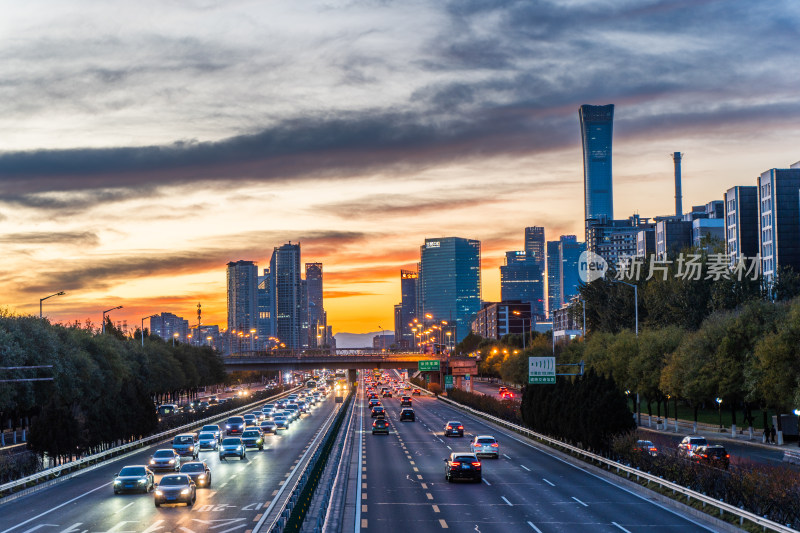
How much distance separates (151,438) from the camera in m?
71.2

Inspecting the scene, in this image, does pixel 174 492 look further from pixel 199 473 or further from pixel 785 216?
pixel 785 216

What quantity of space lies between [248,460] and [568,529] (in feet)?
103

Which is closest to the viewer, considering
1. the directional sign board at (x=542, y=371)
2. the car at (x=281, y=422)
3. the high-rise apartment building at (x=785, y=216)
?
the directional sign board at (x=542, y=371)

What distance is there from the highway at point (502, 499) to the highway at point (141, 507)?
14.9 ft

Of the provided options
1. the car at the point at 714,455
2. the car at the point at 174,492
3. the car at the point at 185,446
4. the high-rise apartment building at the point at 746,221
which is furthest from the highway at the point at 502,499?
the high-rise apartment building at the point at 746,221

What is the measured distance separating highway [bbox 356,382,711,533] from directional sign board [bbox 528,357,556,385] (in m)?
8.84

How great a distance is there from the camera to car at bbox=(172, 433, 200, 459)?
2304 inches

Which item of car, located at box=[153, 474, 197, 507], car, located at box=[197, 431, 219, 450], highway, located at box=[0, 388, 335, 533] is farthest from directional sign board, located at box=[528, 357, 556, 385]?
car, located at box=[153, 474, 197, 507]

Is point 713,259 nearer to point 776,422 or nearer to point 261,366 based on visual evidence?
point 776,422

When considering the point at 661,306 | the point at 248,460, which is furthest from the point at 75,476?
the point at 661,306

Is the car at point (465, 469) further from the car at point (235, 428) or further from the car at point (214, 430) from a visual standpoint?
the car at point (235, 428)

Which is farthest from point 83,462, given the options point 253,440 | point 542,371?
point 542,371

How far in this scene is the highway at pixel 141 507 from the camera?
3186 cm

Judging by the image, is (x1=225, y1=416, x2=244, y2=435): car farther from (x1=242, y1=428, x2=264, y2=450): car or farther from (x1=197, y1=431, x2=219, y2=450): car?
(x1=242, y1=428, x2=264, y2=450): car
